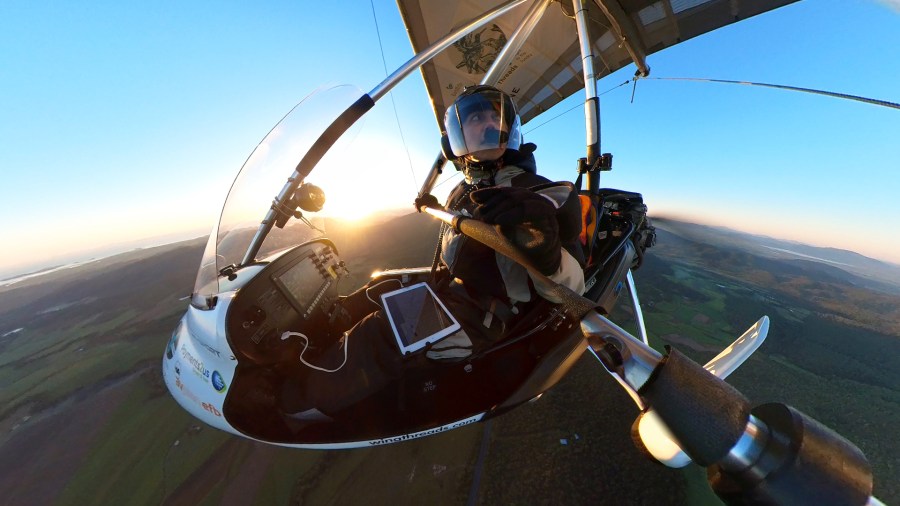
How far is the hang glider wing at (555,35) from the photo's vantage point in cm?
384

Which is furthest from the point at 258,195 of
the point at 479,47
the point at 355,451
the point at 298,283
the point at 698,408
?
the point at 355,451

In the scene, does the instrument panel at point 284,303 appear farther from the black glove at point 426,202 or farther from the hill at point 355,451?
the black glove at point 426,202

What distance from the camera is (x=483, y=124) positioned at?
201 cm

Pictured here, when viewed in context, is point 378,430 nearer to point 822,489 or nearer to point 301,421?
point 301,421

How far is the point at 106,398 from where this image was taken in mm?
13438

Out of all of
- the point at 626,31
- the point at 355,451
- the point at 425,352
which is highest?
the point at 626,31

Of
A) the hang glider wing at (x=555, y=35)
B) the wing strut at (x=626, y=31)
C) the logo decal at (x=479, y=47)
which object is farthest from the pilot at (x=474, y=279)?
the logo decal at (x=479, y=47)

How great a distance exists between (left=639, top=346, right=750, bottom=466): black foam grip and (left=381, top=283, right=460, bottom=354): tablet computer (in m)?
1.21

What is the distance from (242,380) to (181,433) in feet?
45.3

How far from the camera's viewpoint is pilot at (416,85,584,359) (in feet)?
4.05

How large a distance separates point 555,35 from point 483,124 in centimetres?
422

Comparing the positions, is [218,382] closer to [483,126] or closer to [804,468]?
[483,126]

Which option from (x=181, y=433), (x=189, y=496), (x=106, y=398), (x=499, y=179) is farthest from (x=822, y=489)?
(x=106, y=398)

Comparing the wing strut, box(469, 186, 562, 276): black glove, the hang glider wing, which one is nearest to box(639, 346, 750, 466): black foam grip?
box(469, 186, 562, 276): black glove
